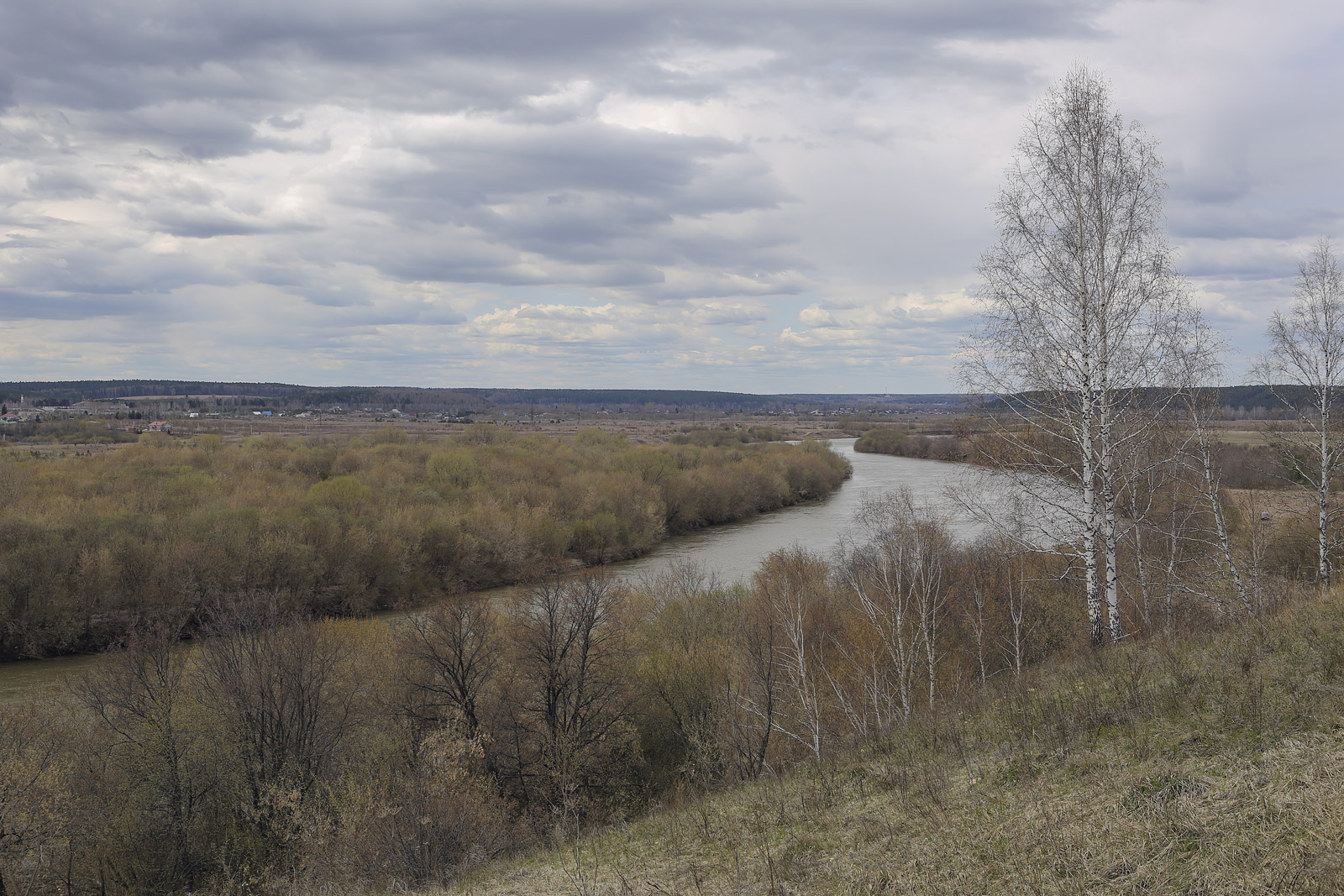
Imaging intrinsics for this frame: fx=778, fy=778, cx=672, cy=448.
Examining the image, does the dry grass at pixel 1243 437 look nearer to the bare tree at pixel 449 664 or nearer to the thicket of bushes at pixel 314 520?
the bare tree at pixel 449 664

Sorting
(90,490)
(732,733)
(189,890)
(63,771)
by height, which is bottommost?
(189,890)

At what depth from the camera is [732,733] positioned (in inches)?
674

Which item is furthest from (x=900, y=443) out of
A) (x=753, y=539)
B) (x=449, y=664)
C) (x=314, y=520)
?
(x=449, y=664)

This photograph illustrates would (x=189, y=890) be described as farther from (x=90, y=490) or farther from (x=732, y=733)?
(x=90, y=490)

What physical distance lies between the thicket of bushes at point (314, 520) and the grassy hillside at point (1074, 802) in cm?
3261

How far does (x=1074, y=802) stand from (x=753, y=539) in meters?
46.5

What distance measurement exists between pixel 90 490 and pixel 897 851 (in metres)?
52.4

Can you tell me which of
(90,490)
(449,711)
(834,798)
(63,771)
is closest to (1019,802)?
(834,798)

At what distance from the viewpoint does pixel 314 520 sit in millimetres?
41656

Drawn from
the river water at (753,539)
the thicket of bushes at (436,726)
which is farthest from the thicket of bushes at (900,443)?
the thicket of bushes at (436,726)

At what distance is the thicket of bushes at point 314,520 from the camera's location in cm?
3400

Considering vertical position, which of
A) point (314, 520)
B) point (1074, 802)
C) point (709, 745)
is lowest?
point (709, 745)

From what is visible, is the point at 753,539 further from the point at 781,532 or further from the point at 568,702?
the point at 568,702

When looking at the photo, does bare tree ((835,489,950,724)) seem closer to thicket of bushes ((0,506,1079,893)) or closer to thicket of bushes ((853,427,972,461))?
thicket of bushes ((0,506,1079,893))
